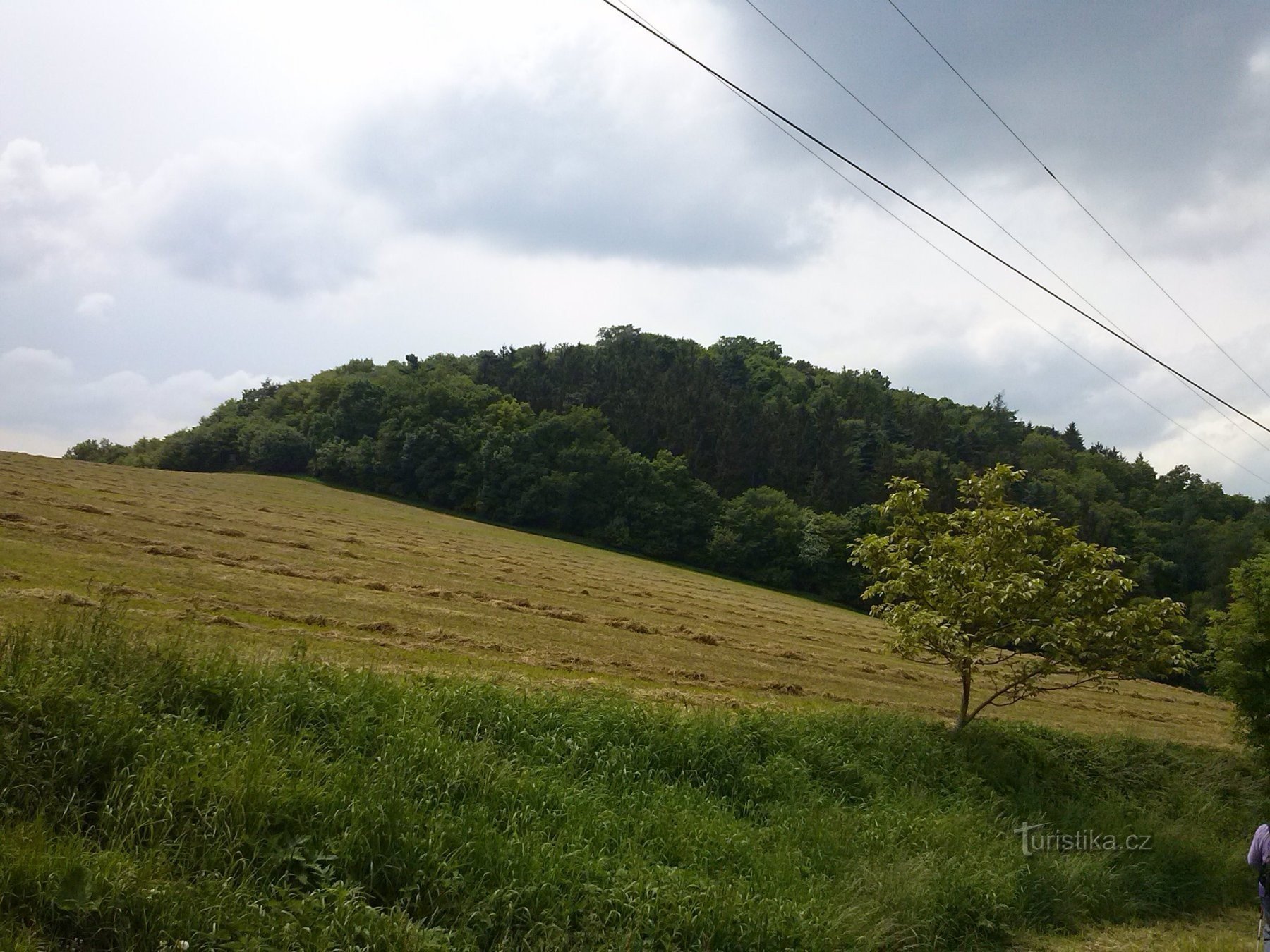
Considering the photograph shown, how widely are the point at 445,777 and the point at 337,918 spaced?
87.4 inches

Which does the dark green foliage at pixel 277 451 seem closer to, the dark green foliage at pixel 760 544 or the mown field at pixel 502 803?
the dark green foliage at pixel 760 544

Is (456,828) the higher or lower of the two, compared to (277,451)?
lower

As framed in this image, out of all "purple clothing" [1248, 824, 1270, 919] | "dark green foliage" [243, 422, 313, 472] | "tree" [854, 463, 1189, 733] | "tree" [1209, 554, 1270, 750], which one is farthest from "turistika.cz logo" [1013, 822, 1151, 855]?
"dark green foliage" [243, 422, 313, 472]

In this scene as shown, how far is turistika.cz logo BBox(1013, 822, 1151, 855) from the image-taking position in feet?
40.1

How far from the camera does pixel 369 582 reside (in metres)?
27.4

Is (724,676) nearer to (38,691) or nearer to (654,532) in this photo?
(38,691)

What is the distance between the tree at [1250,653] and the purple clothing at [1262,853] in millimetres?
11222

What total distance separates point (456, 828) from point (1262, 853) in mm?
8754

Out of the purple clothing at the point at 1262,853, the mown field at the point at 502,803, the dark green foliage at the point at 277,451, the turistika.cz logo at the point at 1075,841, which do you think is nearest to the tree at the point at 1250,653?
the mown field at the point at 502,803

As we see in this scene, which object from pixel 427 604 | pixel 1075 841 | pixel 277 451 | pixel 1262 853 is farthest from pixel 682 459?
pixel 1262 853

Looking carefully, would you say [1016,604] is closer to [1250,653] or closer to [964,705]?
[964,705]

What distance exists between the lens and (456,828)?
7609 mm

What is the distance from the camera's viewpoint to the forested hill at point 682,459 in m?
77.4

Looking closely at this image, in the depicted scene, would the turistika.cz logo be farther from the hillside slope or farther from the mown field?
the hillside slope
